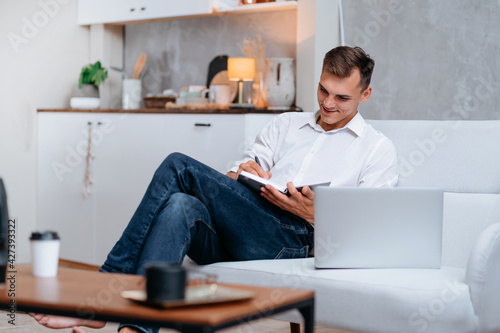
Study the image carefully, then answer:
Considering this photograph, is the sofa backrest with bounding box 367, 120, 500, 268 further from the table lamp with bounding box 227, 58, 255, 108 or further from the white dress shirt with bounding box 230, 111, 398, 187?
the table lamp with bounding box 227, 58, 255, 108

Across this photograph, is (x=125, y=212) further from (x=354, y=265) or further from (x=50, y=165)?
(x=354, y=265)

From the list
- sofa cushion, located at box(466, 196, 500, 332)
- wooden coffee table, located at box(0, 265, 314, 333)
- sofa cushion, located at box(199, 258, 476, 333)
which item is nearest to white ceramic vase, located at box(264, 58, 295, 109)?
sofa cushion, located at box(199, 258, 476, 333)

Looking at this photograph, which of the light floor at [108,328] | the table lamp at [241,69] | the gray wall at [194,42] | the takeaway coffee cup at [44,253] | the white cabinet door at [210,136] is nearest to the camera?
the takeaway coffee cup at [44,253]

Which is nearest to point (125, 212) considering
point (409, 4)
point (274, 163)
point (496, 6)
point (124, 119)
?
point (124, 119)

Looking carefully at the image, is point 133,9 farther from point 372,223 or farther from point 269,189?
point 372,223

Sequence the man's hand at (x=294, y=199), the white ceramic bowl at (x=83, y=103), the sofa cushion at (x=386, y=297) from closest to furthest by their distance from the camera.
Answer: the sofa cushion at (x=386, y=297), the man's hand at (x=294, y=199), the white ceramic bowl at (x=83, y=103)

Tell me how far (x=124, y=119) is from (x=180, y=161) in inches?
79.9

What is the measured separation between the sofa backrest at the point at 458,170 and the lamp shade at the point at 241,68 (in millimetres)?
1443

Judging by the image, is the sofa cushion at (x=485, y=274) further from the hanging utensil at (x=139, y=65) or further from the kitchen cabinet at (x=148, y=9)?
the hanging utensil at (x=139, y=65)

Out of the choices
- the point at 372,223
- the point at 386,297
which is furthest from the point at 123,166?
the point at 386,297

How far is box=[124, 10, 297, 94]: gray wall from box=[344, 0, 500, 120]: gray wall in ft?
1.77

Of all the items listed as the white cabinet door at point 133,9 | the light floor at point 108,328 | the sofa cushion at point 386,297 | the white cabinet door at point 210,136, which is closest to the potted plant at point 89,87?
the white cabinet door at point 133,9

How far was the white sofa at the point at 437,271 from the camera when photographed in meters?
1.78

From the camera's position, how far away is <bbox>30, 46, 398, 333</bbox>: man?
6.35 feet
